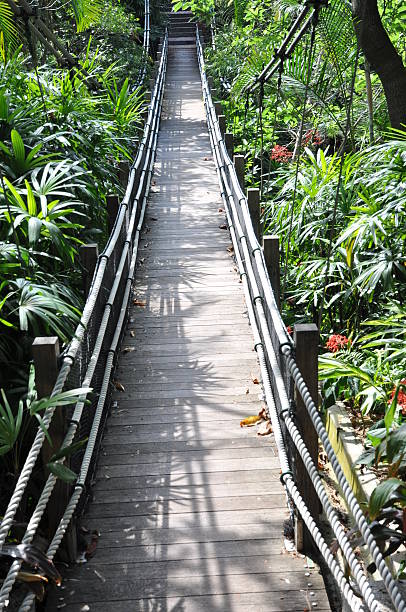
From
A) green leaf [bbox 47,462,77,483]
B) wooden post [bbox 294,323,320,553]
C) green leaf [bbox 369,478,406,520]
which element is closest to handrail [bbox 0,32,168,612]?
green leaf [bbox 47,462,77,483]

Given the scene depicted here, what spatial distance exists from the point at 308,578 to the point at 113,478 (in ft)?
3.41

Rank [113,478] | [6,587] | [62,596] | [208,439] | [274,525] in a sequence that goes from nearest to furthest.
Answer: [6,587], [62,596], [274,525], [113,478], [208,439]

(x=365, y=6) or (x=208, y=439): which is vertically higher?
(x=365, y=6)

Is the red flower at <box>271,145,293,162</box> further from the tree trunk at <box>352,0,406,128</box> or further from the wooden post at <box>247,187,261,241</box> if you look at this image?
the wooden post at <box>247,187,261,241</box>

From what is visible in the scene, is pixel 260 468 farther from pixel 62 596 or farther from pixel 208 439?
pixel 62 596

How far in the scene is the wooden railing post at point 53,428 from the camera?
8.96 ft

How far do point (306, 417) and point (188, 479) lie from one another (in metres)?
0.76

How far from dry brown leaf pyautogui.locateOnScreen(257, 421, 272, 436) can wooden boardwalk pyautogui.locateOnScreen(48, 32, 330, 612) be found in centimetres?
4

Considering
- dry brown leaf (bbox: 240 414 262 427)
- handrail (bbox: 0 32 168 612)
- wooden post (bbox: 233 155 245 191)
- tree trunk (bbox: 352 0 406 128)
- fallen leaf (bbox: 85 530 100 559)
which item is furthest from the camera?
wooden post (bbox: 233 155 245 191)

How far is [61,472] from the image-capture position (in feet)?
8.73

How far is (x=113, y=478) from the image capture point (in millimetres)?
3467

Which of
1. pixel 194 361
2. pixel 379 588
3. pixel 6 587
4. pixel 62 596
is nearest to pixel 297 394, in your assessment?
pixel 379 588

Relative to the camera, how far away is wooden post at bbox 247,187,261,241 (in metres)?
5.40

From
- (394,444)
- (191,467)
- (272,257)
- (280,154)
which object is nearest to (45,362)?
(191,467)
